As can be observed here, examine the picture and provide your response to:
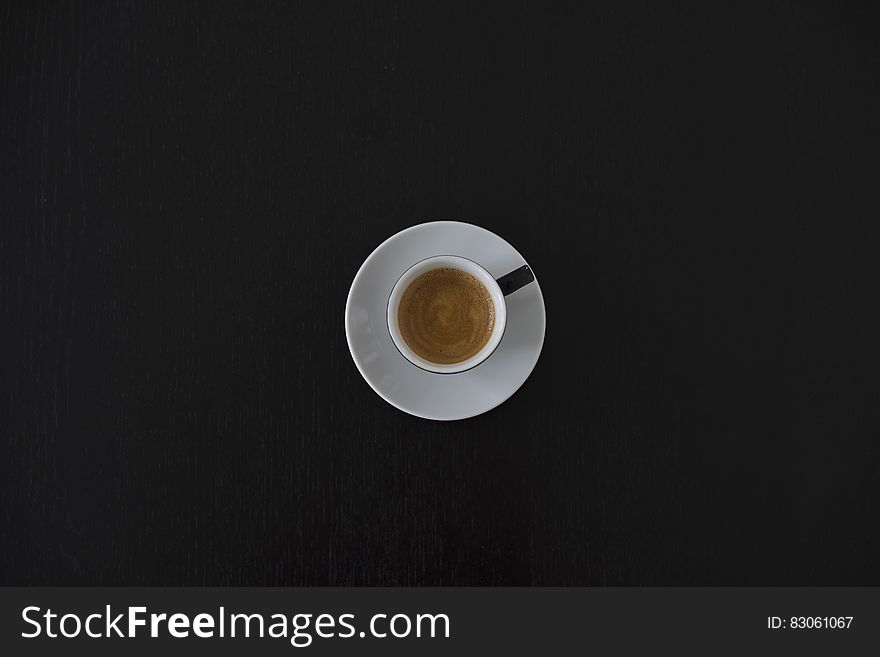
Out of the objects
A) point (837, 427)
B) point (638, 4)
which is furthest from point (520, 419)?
point (638, 4)

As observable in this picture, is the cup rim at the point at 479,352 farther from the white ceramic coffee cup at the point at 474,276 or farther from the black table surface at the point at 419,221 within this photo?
the black table surface at the point at 419,221

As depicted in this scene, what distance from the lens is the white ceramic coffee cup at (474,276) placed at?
1293mm

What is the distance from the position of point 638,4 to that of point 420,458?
0.78 meters

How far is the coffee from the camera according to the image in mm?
1333

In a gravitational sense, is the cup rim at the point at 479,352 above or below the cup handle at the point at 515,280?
below

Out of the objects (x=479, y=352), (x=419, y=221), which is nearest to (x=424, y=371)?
(x=479, y=352)

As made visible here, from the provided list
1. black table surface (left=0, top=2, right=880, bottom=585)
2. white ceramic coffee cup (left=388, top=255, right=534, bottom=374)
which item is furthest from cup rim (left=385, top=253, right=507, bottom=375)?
black table surface (left=0, top=2, right=880, bottom=585)

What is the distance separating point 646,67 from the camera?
1429 mm

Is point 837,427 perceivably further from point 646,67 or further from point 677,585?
point 646,67

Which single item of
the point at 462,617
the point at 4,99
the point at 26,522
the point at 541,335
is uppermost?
the point at 4,99

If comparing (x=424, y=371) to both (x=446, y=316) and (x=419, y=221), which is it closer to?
(x=446, y=316)

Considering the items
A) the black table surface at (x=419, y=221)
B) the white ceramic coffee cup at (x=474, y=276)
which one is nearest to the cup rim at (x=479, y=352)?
the white ceramic coffee cup at (x=474, y=276)

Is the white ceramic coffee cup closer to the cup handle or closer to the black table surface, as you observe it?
the cup handle

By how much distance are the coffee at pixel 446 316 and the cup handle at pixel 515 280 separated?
26 millimetres
